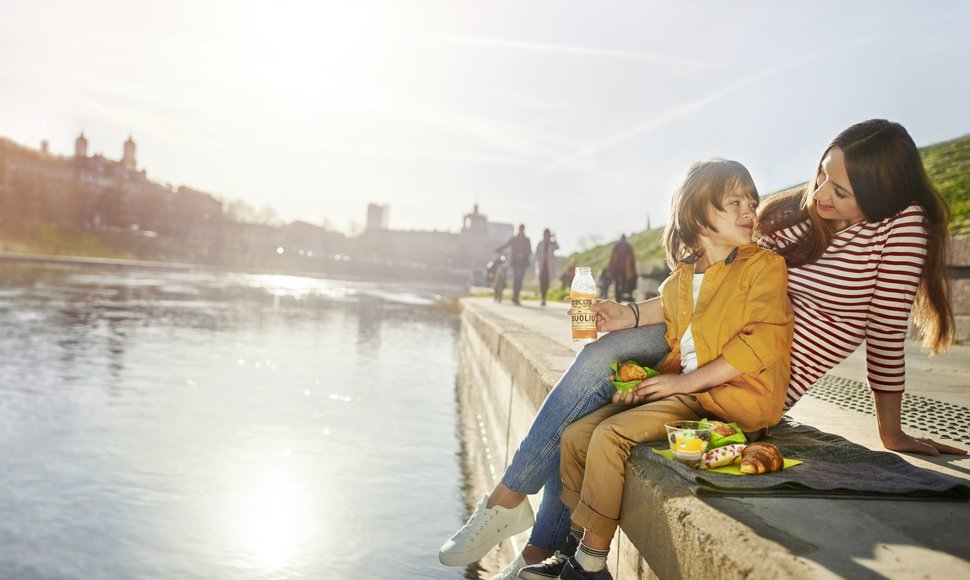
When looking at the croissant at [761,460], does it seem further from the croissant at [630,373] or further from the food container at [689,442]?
the croissant at [630,373]

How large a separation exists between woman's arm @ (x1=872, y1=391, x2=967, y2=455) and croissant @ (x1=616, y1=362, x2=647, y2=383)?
95cm

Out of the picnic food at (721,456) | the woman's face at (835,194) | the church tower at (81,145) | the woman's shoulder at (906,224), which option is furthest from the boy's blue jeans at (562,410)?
the church tower at (81,145)

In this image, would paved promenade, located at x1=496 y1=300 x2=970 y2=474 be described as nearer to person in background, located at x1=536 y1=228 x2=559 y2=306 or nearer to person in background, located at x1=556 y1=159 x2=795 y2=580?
person in background, located at x1=556 y1=159 x2=795 y2=580

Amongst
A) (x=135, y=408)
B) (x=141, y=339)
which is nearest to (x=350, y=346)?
(x=141, y=339)

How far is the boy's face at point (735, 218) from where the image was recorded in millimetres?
2799

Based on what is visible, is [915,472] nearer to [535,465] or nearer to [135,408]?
[535,465]

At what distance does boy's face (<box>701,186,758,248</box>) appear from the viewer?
280cm

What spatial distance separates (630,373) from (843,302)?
844mm

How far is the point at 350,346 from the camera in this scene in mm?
14734

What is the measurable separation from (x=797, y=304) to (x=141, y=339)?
41.3 ft

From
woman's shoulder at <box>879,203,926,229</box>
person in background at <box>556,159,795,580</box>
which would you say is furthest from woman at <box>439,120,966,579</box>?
person in background at <box>556,159,795,580</box>

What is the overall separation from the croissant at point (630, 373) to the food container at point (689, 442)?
0.36 m

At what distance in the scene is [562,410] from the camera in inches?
113

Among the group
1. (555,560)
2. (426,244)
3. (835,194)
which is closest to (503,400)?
(555,560)
